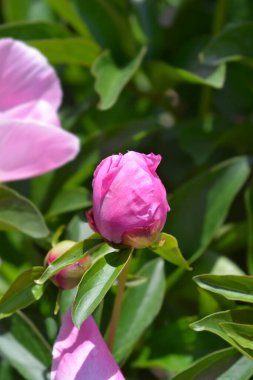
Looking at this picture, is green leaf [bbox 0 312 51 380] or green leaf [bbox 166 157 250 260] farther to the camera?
green leaf [bbox 166 157 250 260]

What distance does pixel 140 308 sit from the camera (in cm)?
96

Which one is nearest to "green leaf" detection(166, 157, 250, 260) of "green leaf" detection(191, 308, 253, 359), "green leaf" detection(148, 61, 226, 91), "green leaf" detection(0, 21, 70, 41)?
"green leaf" detection(148, 61, 226, 91)

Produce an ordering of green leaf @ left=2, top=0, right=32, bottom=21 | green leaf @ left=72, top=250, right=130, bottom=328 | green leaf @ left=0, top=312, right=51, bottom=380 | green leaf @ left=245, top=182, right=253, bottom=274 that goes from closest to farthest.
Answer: green leaf @ left=72, top=250, right=130, bottom=328 → green leaf @ left=0, top=312, right=51, bottom=380 → green leaf @ left=245, top=182, right=253, bottom=274 → green leaf @ left=2, top=0, right=32, bottom=21

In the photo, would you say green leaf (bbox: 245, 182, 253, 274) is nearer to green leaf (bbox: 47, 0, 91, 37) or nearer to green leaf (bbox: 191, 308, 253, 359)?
green leaf (bbox: 191, 308, 253, 359)

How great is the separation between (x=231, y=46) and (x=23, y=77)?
0.25 meters

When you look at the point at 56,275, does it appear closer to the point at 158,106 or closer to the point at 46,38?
the point at 46,38

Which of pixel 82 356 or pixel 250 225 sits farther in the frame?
pixel 250 225

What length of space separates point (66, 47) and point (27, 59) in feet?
0.39

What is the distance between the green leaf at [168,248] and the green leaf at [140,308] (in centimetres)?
14

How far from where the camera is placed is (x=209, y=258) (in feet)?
3.48

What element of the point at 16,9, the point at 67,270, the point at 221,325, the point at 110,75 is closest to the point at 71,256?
the point at 67,270

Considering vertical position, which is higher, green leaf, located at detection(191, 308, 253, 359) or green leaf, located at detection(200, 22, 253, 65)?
green leaf, located at detection(191, 308, 253, 359)

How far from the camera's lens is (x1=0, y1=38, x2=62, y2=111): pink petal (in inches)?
40.5

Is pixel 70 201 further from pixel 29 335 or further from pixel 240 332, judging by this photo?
pixel 240 332
